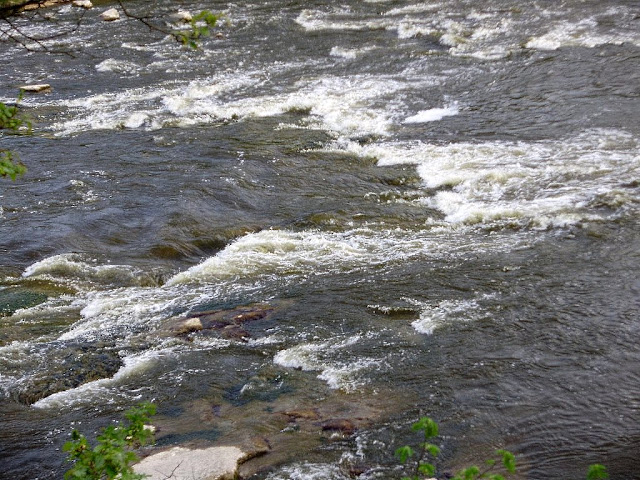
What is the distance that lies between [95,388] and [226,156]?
568 centimetres

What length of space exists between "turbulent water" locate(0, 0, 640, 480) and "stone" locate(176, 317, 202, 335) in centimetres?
8

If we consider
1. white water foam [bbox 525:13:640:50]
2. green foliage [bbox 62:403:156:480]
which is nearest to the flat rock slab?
green foliage [bbox 62:403:156:480]

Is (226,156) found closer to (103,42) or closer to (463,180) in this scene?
(463,180)

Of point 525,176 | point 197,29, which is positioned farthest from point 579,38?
point 197,29

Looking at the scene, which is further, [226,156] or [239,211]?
[226,156]

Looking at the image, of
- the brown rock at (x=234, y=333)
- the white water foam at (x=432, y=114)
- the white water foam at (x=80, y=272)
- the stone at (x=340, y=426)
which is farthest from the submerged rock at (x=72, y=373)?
the white water foam at (x=432, y=114)

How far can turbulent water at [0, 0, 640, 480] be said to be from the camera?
516 cm

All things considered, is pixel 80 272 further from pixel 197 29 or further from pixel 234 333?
pixel 197 29

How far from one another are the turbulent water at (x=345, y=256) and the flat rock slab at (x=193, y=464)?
0.16 meters

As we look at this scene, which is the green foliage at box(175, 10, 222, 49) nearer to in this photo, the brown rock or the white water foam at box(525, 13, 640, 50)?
the brown rock

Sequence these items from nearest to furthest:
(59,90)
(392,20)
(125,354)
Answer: (125,354), (59,90), (392,20)

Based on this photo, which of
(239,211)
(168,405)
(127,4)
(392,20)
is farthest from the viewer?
(127,4)

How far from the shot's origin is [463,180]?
942 centimetres

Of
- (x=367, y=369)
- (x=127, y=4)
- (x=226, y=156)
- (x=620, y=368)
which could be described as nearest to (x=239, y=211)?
(x=226, y=156)
